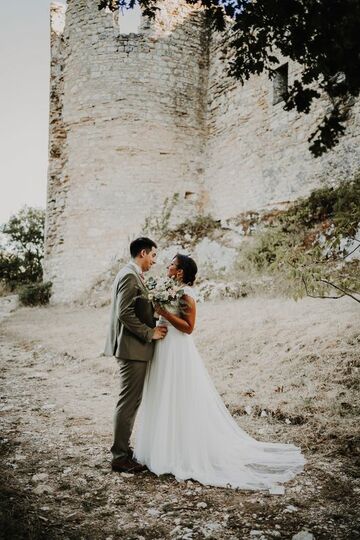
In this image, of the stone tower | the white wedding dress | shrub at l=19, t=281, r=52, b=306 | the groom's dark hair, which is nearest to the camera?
the white wedding dress

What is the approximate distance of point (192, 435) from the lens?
354 cm

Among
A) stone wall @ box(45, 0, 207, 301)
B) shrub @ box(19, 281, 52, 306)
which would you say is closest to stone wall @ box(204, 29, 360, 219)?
stone wall @ box(45, 0, 207, 301)

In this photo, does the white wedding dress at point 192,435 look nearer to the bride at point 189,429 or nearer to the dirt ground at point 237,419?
the bride at point 189,429

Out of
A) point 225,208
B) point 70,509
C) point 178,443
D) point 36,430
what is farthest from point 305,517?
point 225,208

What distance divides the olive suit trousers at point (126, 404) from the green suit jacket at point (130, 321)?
0.10 m

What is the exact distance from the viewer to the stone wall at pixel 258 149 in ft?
34.9

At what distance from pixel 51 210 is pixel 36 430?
11.5m

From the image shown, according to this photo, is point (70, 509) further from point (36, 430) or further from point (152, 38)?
point (152, 38)

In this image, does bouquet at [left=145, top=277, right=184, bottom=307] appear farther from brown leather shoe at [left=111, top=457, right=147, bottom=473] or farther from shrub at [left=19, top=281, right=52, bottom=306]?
shrub at [left=19, top=281, right=52, bottom=306]

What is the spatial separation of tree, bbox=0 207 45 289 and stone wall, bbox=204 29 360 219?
1407cm

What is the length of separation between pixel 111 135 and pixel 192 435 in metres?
12.2

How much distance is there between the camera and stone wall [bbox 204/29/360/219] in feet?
34.9

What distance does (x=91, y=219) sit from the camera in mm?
14086

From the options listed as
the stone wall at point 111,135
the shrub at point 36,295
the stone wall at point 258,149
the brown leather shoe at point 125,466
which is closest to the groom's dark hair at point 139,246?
the brown leather shoe at point 125,466
